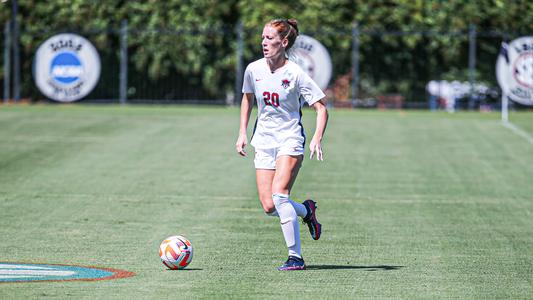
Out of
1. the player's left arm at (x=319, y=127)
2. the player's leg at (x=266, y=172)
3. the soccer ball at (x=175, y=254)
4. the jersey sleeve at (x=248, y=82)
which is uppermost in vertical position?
the jersey sleeve at (x=248, y=82)

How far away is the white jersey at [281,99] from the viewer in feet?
30.5

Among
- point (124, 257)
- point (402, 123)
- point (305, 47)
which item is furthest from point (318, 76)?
point (124, 257)

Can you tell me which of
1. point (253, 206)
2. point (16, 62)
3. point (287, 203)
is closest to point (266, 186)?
point (287, 203)

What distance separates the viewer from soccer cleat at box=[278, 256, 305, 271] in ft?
30.3

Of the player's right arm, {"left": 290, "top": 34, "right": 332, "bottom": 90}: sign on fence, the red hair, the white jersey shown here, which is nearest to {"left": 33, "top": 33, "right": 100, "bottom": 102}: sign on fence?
{"left": 290, "top": 34, "right": 332, "bottom": 90}: sign on fence

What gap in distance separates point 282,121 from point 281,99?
0.19 metres

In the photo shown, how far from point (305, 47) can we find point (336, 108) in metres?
3.06

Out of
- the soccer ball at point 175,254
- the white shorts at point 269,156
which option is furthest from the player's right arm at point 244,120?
the soccer ball at point 175,254

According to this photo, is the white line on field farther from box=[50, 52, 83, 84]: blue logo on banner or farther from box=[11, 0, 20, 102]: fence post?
box=[11, 0, 20, 102]: fence post

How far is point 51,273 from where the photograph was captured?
8.92 meters

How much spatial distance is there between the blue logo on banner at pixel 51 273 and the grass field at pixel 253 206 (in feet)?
0.77

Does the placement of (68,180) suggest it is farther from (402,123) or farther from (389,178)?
(402,123)

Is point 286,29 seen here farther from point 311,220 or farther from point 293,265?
point 293,265

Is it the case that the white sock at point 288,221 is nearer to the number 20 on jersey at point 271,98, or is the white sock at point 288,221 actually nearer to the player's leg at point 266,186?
the player's leg at point 266,186
